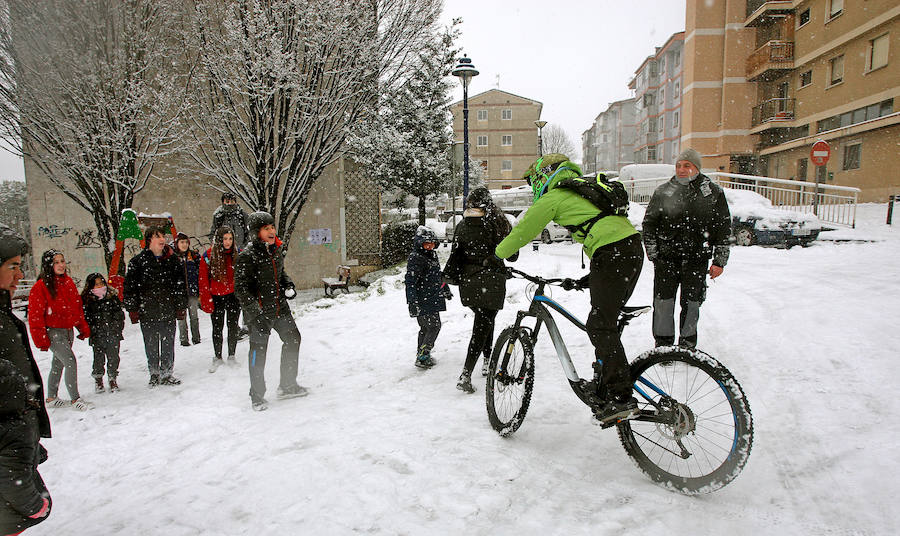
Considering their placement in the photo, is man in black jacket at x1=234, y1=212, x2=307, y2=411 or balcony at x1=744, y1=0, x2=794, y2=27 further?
balcony at x1=744, y1=0, x2=794, y2=27

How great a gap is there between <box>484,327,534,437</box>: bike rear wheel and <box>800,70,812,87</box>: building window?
3318 cm

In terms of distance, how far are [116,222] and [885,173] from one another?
3024cm

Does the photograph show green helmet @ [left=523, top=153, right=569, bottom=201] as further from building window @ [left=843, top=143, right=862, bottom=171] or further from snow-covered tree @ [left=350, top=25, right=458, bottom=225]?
building window @ [left=843, top=143, right=862, bottom=171]

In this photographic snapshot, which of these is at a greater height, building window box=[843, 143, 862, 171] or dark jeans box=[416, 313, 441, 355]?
building window box=[843, 143, 862, 171]

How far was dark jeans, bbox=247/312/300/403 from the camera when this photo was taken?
185 inches

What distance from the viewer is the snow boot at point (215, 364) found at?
6273mm

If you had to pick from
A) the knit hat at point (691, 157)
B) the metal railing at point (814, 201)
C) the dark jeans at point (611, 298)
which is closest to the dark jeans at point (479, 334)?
the dark jeans at point (611, 298)

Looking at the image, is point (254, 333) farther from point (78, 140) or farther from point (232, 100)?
point (78, 140)

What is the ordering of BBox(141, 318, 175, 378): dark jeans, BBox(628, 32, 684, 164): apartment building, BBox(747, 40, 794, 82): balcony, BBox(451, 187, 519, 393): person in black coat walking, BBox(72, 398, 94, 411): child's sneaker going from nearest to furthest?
1. BBox(451, 187, 519, 393): person in black coat walking
2. BBox(72, 398, 94, 411): child's sneaker
3. BBox(141, 318, 175, 378): dark jeans
4. BBox(747, 40, 794, 82): balcony
5. BBox(628, 32, 684, 164): apartment building

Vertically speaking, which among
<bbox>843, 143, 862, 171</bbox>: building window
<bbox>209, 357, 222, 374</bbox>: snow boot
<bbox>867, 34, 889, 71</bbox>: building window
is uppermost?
<bbox>867, 34, 889, 71</bbox>: building window

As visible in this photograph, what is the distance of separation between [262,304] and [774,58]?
113 ft

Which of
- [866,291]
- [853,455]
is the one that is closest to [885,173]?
[866,291]

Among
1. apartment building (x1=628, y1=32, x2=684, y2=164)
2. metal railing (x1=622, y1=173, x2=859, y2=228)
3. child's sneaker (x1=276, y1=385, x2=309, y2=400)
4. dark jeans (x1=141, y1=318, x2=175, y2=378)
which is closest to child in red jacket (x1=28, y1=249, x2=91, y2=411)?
dark jeans (x1=141, y1=318, x2=175, y2=378)

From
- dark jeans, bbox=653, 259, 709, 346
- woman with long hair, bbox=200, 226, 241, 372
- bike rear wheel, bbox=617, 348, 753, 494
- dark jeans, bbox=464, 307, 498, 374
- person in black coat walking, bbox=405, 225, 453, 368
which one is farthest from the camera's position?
woman with long hair, bbox=200, 226, 241, 372
